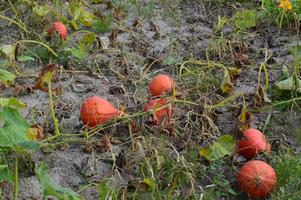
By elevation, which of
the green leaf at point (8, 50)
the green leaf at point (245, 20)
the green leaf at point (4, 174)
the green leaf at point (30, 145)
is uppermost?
the green leaf at point (30, 145)

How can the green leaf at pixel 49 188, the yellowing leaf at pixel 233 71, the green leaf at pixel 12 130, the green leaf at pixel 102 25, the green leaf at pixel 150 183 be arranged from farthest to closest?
the green leaf at pixel 102 25
the yellowing leaf at pixel 233 71
the green leaf at pixel 150 183
the green leaf at pixel 12 130
the green leaf at pixel 49 188

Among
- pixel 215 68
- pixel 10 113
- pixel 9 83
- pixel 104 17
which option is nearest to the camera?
pixel 10 113

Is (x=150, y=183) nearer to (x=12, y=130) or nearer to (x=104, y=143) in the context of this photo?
(x=104, y=143)

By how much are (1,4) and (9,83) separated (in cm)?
107

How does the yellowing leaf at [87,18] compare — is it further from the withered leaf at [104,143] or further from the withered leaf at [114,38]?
the withered leaf at [104,143]

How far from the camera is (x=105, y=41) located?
146 inches

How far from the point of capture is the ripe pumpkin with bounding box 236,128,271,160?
2799mm

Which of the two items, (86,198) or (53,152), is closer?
(86,198)

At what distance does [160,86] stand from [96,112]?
39cm

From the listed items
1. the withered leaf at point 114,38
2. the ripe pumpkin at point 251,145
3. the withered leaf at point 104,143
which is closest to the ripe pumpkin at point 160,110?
the withered leaf at point 104,143

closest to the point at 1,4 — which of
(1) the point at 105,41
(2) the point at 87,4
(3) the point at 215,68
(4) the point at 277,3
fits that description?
(2) the point at 87,4

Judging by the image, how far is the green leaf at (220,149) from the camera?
8.86ft

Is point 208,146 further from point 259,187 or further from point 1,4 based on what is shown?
point 1,4

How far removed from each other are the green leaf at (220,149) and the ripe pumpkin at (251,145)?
99 mm
